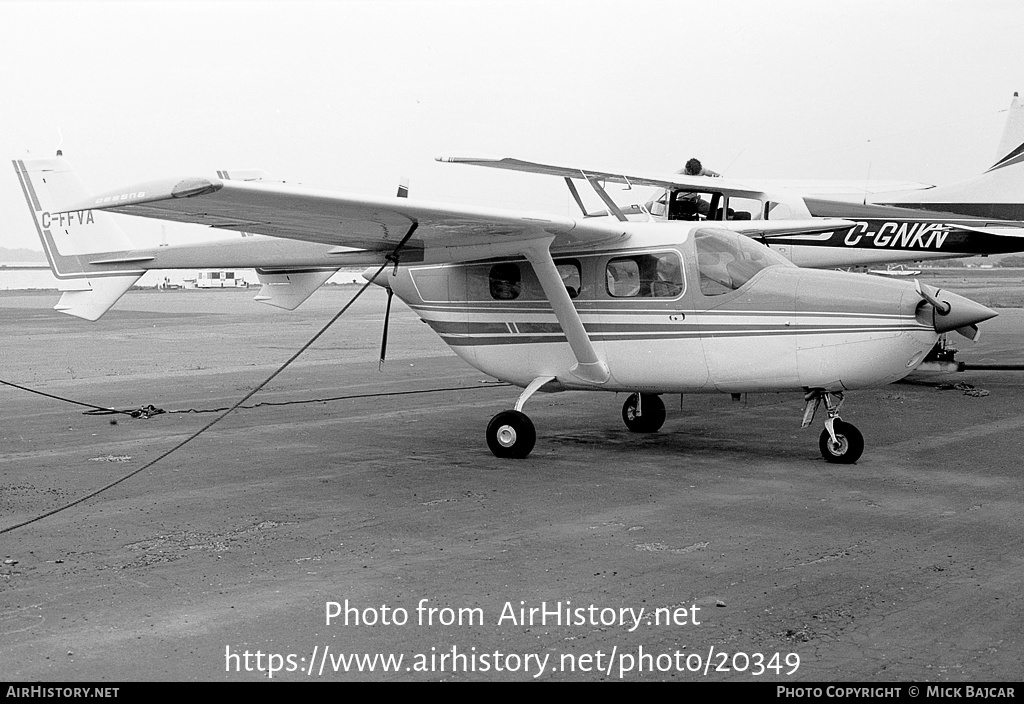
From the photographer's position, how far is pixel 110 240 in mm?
12992

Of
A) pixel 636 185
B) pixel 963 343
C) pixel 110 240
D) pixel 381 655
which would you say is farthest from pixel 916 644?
pixel 963 343

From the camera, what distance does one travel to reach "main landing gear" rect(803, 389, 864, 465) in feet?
30.8

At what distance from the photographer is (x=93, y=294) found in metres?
12.9

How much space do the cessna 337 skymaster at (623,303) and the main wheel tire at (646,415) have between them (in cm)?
2

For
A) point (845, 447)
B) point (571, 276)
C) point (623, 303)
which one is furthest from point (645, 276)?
point (845, 447)

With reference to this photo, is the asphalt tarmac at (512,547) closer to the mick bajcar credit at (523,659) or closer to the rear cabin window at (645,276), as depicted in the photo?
the mick bajcar credit at (523,659)

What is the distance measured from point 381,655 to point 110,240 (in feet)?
32.3

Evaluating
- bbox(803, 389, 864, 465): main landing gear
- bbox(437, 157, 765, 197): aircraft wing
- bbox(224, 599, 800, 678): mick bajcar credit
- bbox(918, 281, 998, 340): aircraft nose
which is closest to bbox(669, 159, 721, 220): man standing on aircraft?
bbox(437, 157, 765, 197): aircraft wing

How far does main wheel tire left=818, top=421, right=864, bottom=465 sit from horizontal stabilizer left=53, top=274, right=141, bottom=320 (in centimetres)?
843

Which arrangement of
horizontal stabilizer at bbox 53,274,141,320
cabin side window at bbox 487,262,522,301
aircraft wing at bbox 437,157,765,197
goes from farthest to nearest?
aircraft wing at bbox 437,157,765,197, horizontal stabilizer at bbox 53,274,141,320, cabin side window at bbox 487,262,522,301

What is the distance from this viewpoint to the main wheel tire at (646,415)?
11.4m

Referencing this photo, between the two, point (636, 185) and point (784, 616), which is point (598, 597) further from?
point (636, 185)
